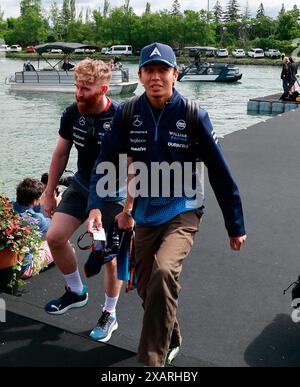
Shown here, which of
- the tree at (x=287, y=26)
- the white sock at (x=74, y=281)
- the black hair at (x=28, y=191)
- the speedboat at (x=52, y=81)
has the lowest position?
the speedboat at (x=52, y=81)

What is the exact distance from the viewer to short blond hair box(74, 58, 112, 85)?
3164 millimetres

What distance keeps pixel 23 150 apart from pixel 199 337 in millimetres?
14256

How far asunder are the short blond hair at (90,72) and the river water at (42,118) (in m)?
8.09

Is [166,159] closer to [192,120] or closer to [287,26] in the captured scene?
[192,120]

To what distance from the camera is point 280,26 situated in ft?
309

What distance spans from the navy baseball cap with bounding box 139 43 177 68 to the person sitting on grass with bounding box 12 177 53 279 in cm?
198

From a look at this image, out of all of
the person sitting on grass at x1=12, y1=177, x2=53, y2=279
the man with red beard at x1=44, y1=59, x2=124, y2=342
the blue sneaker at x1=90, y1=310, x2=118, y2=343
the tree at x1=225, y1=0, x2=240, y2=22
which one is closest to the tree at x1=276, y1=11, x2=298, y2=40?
the tree at x1=225, y1=0, x2=240, y2=22

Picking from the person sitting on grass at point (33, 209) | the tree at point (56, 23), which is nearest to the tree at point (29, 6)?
the tree at point (56, 23)

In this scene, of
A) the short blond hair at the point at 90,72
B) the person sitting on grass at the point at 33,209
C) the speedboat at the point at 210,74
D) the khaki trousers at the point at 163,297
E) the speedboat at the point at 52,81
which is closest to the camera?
the khaki trousers at the point at 163,297

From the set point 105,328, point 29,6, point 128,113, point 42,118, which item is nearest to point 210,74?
point 42,118

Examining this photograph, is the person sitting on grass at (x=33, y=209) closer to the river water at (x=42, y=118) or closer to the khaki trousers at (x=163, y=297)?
the khaki trousers at (x=163, y=297)

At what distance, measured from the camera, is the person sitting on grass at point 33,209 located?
4208 mm
